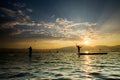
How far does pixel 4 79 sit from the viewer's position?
20750mm

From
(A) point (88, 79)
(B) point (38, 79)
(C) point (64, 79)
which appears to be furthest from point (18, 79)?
(A) point (88, 79)

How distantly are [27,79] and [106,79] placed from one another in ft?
33.6

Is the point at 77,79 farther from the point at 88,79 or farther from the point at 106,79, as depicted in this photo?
the point at 106,79

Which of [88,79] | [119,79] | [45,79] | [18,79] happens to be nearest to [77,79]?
[88,79]

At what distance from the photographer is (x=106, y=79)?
20922 mm

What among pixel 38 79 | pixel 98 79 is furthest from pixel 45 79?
pixel 98 79

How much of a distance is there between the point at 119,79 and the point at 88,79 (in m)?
3.90

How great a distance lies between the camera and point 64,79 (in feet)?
67.5

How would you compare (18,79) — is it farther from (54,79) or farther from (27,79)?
(54,79)

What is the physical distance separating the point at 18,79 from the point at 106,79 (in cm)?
1144

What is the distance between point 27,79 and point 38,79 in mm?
1447

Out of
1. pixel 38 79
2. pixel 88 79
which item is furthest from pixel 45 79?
pixel 88 79

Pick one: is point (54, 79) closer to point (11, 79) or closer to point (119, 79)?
point (11, 79)

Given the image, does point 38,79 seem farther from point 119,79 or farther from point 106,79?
point 119,79
